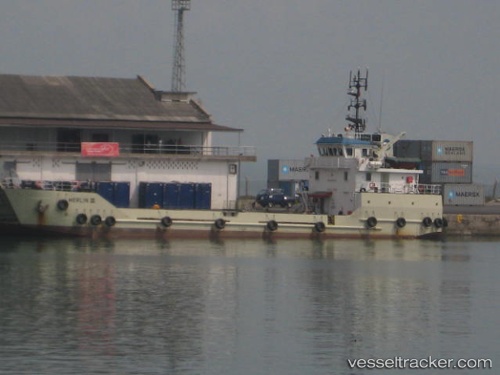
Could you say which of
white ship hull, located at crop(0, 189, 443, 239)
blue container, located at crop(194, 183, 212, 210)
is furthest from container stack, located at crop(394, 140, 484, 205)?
blue container, located at crop(194, 183, 212, 210)

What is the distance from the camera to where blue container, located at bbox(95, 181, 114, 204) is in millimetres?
58281

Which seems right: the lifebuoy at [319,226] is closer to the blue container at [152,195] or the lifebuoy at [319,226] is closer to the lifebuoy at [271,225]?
the lifebuoy at [271,225]

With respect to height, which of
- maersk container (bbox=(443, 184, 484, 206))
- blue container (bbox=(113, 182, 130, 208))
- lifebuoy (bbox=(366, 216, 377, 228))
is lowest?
lifebuoy (bbox=(366, 216, 377, 228))

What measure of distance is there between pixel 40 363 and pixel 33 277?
1354cm

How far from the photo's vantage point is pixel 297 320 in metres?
36.2

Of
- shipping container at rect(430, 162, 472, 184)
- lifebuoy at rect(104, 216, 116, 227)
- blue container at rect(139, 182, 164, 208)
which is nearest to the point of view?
lifebuoy at rect(104, 216, 116, 227)

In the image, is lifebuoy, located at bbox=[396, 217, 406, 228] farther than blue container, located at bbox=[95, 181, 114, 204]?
Yes

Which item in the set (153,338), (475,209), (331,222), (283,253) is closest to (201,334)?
(153,338)

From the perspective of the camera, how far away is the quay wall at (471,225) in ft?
218

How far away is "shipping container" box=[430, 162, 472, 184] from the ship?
12.5 metres

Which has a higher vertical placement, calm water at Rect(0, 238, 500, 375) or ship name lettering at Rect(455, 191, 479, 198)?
ship name lettering at Rect(455, 191, 479, 198)

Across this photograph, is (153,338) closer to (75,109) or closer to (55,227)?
(55,227)

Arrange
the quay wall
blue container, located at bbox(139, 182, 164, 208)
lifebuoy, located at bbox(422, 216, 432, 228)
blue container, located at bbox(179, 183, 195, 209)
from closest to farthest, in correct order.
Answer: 1. blue container, located at bbox(139, 182, 164, 208)
2. blue container, located at bbox(179, 183, 195, 209)
3. lifebuoy, located at bbox(422, 216, 432, 228)
4. the quay wall

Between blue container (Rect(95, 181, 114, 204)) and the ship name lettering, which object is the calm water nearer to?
blue container (Rect(95, 181, 114, 204))
